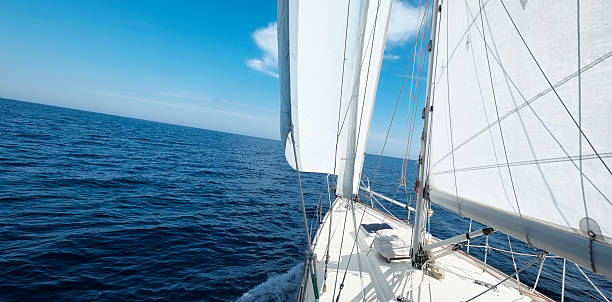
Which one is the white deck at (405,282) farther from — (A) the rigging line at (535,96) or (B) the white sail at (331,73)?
(A) the rigging line at (535,96)

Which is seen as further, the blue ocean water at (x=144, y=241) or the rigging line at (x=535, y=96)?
the blue ocean water at (x=144, y=241)

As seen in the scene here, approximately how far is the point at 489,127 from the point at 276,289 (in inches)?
259

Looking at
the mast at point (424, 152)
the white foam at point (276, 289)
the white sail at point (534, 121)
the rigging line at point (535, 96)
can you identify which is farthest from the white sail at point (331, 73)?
the white foam at point (276, 289)

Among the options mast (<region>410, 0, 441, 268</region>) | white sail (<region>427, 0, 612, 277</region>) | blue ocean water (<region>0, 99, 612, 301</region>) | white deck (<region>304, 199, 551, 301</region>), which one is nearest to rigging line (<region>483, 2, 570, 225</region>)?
white sail (<region>427, 0, 612, 277</region>)

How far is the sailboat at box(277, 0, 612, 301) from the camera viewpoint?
1937 mm

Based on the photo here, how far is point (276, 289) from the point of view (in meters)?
6.64

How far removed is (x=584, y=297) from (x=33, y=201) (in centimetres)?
2176

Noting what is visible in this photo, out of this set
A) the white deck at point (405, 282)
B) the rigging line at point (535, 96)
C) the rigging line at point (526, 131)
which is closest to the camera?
the rigging line at point (535, 96)

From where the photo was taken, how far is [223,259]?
7.91 meters

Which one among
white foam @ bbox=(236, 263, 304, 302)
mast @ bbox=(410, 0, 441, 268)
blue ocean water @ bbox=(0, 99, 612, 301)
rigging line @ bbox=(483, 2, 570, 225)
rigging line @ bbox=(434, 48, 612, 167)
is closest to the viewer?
rigging line @ bbox=(434, 48, 612, 167)

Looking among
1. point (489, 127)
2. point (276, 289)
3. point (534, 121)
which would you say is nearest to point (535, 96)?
point (534, 121)

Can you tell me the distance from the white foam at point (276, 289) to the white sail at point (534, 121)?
519cm

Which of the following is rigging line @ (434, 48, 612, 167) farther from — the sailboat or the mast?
the mast

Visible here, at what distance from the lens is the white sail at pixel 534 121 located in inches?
74.0
